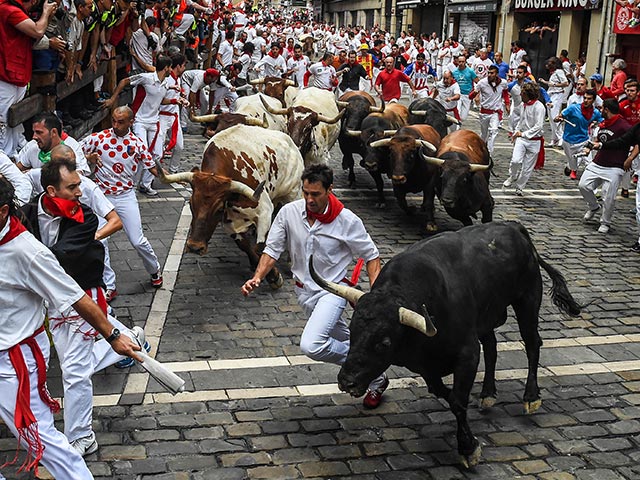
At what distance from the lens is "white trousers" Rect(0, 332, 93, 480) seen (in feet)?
14.4

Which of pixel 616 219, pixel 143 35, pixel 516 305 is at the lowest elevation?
pixel 616 219

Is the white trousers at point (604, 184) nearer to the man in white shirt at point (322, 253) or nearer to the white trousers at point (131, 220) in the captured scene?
the man in white shirt at point (322, 253)

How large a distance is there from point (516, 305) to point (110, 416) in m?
3.43

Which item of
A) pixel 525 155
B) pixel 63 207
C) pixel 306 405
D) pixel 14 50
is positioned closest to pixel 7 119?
pixel 14 50

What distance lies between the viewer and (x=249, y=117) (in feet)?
40.9

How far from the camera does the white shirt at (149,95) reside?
13062mm

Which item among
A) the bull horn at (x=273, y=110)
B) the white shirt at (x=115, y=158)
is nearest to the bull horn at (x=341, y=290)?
the white shirt at (x=115, y=158)

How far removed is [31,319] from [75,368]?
3.46 feet

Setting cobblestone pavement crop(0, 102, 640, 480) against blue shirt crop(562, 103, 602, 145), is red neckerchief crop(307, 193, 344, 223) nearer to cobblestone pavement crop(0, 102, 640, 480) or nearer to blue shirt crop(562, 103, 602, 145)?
cobblestone pavement crop(0, 102, 640, 480)

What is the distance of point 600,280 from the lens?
9.96 metres

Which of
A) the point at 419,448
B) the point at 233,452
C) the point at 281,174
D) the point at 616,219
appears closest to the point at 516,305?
the point at 419,448

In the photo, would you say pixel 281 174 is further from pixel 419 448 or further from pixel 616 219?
pixel 616 219

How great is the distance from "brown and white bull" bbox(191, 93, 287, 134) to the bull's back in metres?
2.82

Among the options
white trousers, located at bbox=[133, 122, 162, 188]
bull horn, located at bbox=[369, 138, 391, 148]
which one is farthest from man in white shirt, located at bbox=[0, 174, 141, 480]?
white trousers, located at bbox=[133, 122, 162, 188]
